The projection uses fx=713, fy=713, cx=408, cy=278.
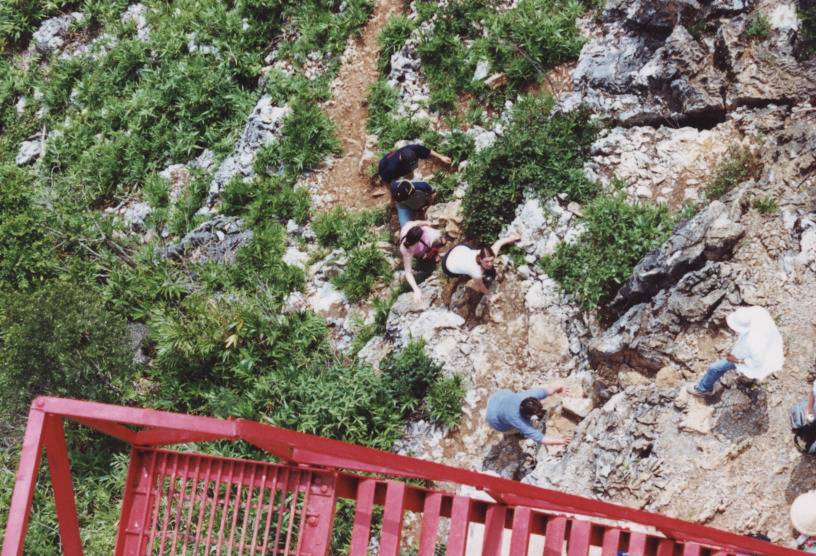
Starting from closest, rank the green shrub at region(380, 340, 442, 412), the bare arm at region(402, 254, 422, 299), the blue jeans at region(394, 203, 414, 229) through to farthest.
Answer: the green shrub at region(380, 340, 442, 412) < the bare arm at region(402, 254, 422, 299) < the blue jeans at region(394, 203, 414, 229)

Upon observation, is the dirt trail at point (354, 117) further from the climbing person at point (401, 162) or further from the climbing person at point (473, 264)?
the climbing person at point (473, 264)

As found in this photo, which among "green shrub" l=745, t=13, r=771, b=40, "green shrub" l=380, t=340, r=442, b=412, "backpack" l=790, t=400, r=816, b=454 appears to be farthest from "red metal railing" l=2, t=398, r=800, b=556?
"green shrub" l=745, t=13, r=771, b=40

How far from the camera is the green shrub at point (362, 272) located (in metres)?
9.95

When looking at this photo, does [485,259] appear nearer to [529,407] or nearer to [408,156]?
[529,407]

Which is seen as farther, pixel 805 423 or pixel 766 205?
pixel 766 205

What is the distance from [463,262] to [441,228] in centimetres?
117

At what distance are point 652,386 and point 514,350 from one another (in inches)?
69.5

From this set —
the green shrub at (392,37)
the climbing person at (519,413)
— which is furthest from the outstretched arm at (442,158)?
the climbing person at (519,413)

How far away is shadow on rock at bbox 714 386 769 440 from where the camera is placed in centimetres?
672

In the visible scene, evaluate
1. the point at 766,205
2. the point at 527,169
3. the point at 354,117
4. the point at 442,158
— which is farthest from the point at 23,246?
the point at 766,205

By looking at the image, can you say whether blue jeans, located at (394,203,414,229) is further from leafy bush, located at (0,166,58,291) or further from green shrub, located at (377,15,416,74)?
leafy bush, located at (0,166,58,291)

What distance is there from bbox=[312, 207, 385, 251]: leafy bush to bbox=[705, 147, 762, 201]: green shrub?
4498 millimetres

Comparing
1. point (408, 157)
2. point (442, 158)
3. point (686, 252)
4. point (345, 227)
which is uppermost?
point (442, 158)

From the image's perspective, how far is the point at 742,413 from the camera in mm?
6785
